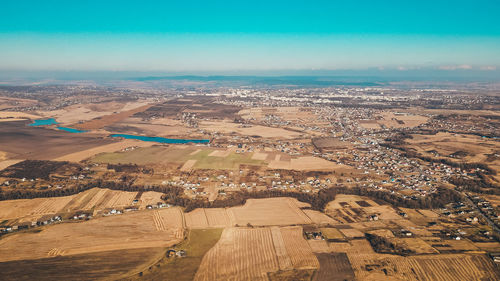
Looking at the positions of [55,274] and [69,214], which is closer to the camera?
[55,274]

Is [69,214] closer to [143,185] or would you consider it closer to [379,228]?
[143,185]

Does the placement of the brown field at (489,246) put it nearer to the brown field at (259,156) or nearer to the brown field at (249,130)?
the brown field at (259,156)

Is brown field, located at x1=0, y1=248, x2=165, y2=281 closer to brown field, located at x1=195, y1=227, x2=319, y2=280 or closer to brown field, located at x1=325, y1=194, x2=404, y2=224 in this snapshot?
brown field, located at x1=195, y1=227, x2=319, y2=280

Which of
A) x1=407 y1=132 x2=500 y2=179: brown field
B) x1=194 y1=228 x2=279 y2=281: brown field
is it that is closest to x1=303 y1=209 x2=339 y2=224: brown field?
x1=194 y1=228 x2=279 y2=281: brown field

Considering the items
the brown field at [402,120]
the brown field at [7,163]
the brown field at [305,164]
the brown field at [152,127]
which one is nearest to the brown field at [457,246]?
the brown field at [305,164]

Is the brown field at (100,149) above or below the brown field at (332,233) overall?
above

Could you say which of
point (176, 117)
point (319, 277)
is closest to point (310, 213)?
point (319, 277)

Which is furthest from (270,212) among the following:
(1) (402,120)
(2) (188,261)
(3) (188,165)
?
(1) (402,120)
